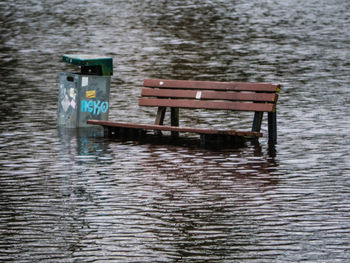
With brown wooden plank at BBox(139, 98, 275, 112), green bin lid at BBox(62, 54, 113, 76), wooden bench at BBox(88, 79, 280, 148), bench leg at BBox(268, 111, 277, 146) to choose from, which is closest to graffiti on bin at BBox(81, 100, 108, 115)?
green bin lid at BBox(62, 54, 113, 76)

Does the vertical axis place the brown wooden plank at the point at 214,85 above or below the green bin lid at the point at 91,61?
below

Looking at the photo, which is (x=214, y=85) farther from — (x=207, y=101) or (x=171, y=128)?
(x=171, y=128)

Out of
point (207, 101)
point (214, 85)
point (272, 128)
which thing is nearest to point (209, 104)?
point (207, 101)

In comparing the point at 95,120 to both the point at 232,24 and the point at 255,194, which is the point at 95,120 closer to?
the point at 255,194

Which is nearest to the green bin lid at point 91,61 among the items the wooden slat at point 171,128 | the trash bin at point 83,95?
the trash bin at point 83,95

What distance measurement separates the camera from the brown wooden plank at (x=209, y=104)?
1120 cm

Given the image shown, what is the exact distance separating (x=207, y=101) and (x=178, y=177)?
285cm

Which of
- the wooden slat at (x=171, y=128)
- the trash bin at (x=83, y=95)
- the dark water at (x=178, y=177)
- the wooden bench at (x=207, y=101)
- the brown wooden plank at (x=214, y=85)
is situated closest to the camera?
the dark water at (x=178, y=177)

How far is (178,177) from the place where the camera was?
9102 millimetres

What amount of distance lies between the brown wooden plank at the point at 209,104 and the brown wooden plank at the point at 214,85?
6.9 inches

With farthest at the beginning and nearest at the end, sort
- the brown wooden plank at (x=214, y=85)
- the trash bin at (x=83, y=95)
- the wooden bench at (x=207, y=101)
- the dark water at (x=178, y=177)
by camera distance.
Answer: the trash bin at (x=83, y=95) → the brown wooden plank at (x=214, y=85) → the wooden bench at (x=207, y=101) → the dark water at (x=178, y=177)

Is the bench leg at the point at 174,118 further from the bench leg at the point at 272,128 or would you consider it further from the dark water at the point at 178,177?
the bench leg at the point at 272,128

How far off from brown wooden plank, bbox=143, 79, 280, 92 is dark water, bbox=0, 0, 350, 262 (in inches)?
25.9

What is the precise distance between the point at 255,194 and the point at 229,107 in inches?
133
